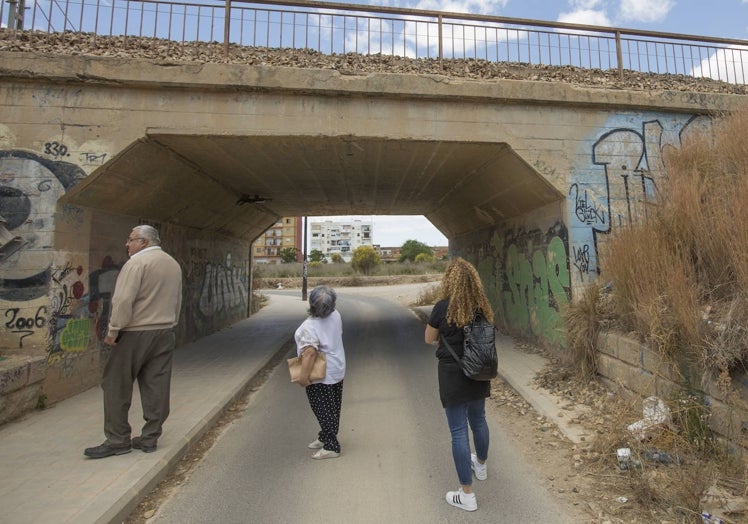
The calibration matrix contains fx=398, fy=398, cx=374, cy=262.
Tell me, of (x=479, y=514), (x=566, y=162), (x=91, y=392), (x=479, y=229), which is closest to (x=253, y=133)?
(x=91, y=392)

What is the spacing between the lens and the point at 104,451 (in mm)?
3498

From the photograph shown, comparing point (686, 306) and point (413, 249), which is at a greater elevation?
point (413, 249)

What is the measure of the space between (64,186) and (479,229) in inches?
342

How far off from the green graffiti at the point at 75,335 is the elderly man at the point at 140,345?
2352 millimetres

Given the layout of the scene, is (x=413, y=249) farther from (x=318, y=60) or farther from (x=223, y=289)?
(x=318, y=60)

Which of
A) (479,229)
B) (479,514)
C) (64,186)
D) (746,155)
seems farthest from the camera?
→ (479,229)

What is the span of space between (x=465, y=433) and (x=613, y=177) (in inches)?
222

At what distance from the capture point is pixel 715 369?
124 inches

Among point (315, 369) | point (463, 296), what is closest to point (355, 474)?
point (315, 369)

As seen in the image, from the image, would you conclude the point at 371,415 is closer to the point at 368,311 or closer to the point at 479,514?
the point at 479,514

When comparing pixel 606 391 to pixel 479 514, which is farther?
pixel 606 391

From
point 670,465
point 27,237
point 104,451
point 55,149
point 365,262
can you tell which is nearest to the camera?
point 670,465

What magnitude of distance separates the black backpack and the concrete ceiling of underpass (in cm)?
416

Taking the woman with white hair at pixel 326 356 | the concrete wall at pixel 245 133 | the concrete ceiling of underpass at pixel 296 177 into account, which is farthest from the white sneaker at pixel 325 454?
the concrete ceiling of underpass at pixel 296 177
